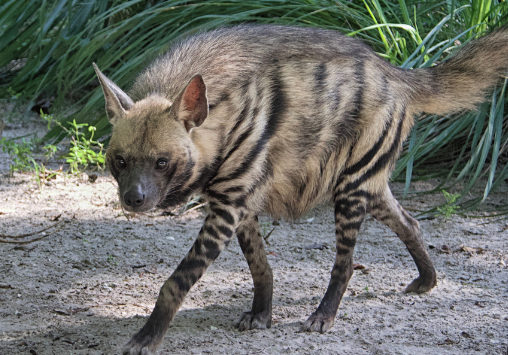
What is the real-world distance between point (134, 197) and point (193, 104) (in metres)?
0.45

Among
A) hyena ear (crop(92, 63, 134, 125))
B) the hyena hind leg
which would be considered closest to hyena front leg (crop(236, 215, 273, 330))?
the hyena hind leg

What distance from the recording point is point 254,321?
9.81 ft

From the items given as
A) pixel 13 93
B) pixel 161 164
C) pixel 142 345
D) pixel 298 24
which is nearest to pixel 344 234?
pixel 161 164

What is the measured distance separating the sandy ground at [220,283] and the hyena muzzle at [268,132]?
6.9 inches

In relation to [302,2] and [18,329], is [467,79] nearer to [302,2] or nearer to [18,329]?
[302,2]

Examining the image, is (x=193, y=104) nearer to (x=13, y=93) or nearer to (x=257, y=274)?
(x=257, y=274)

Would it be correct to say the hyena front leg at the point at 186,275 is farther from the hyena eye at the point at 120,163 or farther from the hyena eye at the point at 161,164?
the hyena eye at the point at 120,163

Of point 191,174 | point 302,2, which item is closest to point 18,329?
point 191,174

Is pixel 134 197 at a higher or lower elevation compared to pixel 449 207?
higher

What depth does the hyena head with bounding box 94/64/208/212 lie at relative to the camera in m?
2.58

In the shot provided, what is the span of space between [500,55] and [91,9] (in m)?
3.41

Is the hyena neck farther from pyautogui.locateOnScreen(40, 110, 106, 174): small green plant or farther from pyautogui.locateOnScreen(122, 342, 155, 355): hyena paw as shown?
pyautogui.locateOnScreen(40, 110, 106, 174): small green plant

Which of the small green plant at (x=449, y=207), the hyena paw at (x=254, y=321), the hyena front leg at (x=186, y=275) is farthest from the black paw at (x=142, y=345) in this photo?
the small green plant at (x=449, y=207)

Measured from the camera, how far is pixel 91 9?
17.4 feet
